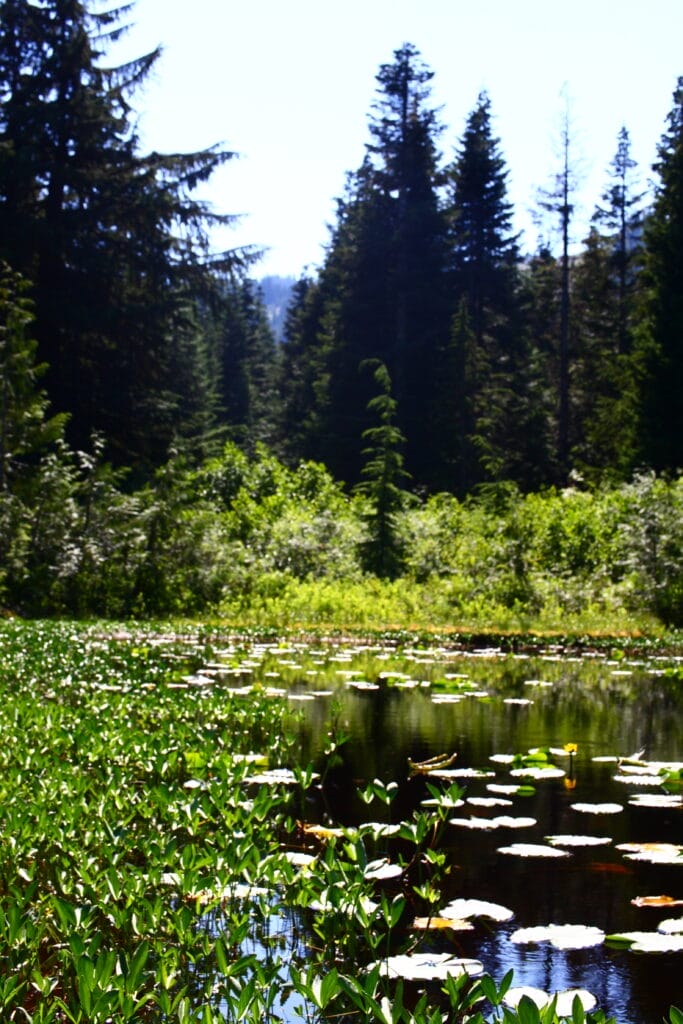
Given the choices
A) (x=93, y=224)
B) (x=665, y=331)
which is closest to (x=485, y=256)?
(x=665, y=331)

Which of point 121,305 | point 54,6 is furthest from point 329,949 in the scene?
point 54,6

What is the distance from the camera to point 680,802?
565 cm

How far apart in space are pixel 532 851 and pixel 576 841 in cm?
29

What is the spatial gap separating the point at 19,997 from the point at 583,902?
7.28 feet

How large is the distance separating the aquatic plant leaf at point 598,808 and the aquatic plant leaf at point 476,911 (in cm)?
163

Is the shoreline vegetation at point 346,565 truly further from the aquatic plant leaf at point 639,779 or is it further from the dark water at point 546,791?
the aquatic plant leaf at point 639,779

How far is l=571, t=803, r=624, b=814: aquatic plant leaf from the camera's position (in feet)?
17.4

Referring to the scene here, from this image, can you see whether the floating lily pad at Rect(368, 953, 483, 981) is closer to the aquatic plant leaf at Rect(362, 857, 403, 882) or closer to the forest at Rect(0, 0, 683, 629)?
the aquatic plant leaf at Rect(362, 857, 403, 882)

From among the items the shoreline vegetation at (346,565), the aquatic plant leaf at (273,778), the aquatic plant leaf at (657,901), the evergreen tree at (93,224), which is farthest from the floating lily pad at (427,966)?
the evergreen tree at (93,224)

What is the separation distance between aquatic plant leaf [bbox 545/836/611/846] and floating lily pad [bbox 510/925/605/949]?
1123 millimetres

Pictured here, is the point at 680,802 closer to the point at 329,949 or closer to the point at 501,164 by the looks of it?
the point at 329,949

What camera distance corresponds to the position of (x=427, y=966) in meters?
3.22

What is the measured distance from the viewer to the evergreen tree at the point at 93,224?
26406 mm

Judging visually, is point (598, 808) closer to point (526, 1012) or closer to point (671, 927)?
point (671, 927)
